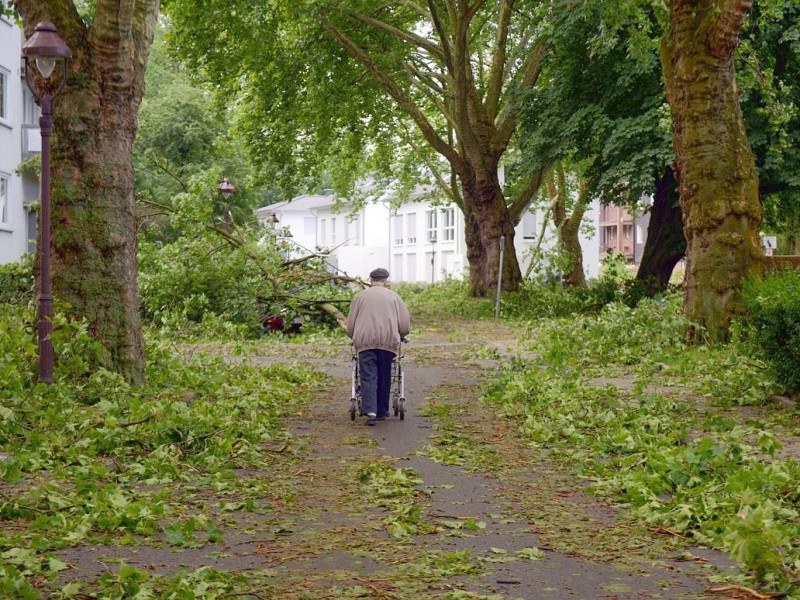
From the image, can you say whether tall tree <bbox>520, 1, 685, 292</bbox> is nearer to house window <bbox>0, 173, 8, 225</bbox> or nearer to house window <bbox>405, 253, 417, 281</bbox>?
house window <bbox>0, 173, 8, 225</bbox>

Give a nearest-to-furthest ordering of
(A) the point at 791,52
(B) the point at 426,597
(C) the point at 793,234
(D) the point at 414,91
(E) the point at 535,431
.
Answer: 1. (B) the point at 426,597
2. (E) the point at 535,431
3. (A) the point at 791,52
4. (D) the point at 414,91
5. (C) the point at 793,234

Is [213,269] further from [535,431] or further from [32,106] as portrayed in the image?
[32,106]

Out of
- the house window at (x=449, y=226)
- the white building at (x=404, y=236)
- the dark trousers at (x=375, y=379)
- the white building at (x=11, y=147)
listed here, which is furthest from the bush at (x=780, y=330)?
the house window at (x=449, y=226)

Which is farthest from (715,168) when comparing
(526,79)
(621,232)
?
(621,232)

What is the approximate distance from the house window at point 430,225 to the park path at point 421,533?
67.4 metres

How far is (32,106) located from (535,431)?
32914mm

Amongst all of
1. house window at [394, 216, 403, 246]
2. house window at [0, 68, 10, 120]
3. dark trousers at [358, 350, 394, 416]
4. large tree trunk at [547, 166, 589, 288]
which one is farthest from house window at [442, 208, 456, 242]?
dark trousers at [358, 350, 394, 416]

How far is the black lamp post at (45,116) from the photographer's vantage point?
12.5 meters

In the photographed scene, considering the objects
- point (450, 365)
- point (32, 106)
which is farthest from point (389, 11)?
point (450, 365)

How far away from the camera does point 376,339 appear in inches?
516

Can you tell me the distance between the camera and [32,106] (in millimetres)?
40719

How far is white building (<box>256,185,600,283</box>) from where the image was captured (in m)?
74.8

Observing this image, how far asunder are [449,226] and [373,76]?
4024cm

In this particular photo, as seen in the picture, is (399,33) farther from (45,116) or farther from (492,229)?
(45,116)
